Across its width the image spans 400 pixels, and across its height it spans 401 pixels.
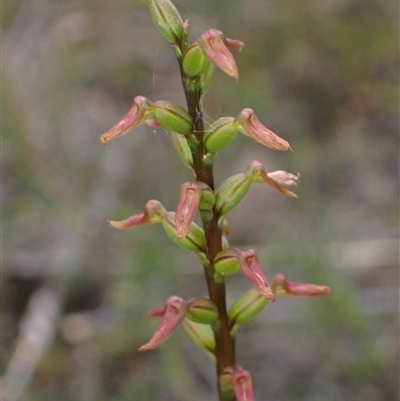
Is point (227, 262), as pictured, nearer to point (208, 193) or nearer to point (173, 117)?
point (208, 193)

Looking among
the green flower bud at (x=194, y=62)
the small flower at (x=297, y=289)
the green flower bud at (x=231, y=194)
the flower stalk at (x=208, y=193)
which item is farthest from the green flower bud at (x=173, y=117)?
the small flower at (x=297, y=289)

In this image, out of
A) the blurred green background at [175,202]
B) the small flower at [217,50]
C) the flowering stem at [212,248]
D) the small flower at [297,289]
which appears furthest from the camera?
the blurred green background at [175,202]

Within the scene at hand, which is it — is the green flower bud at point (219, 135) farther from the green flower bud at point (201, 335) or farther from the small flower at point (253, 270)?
the green flower bud at point (201, 335)

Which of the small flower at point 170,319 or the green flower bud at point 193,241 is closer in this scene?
the small flower at point 170,319

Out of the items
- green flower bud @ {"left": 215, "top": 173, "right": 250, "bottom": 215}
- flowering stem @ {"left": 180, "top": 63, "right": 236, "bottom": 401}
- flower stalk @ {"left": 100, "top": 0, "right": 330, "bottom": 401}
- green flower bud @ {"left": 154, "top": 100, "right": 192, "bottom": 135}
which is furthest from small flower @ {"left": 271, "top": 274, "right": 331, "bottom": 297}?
green flower bud @ {"left": 154, "top": 100, "right": 192, "bottom": 135}

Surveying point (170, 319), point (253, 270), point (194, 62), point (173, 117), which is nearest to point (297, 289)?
point (253, 270)

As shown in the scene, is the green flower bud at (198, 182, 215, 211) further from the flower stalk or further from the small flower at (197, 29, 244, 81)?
the small flower at (197, 29, 244, 81)
